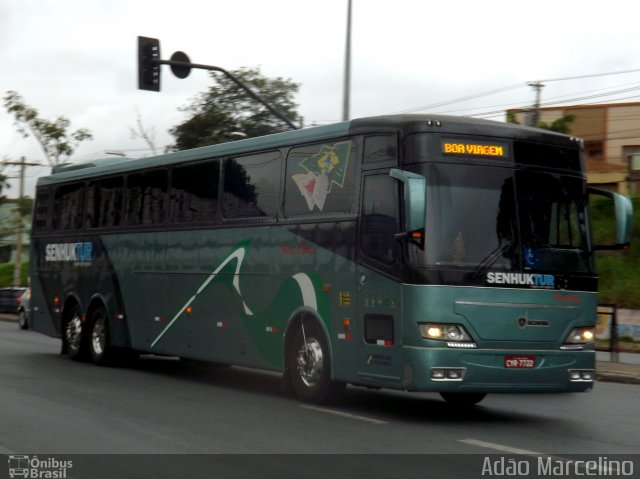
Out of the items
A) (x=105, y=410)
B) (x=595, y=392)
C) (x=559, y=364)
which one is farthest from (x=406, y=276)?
(x=595, y=392)

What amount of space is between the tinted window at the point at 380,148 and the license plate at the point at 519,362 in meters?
2.46

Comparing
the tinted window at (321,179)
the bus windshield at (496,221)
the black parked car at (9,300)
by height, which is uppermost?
the tinted window at (321,179)

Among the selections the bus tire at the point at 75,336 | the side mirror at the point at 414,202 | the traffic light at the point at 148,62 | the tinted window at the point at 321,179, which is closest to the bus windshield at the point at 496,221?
the side mirror at the point at 414,202

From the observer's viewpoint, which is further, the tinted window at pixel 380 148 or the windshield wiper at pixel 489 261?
→ the tinted window at pixel 380 148

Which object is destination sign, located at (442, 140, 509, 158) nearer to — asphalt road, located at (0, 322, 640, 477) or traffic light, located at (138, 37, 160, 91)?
asphalt road, located at (0, 322, 640, 477)

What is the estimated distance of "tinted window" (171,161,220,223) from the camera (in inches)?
605

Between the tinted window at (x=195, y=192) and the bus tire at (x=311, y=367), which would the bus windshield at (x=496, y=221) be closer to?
the bus tire at (x=311, y=367)

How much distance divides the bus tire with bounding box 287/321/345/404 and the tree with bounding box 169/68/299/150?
1094 inches

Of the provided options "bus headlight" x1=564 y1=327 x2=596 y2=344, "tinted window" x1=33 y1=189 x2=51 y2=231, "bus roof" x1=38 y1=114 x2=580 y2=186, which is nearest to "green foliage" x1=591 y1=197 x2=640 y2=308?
"tinted window" x1=33 y1=189 x2=51 y2=231

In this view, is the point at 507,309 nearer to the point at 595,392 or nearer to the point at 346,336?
the point at 346,336

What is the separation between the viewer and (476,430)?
10656 millimetres

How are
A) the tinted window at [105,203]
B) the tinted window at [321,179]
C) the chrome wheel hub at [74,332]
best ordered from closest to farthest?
the tinted window at [321,179]
the tinted window at [105,203]
the chrome wheel hub at [74,332]

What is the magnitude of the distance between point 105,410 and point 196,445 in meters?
2.83

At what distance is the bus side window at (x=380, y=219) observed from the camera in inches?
444
